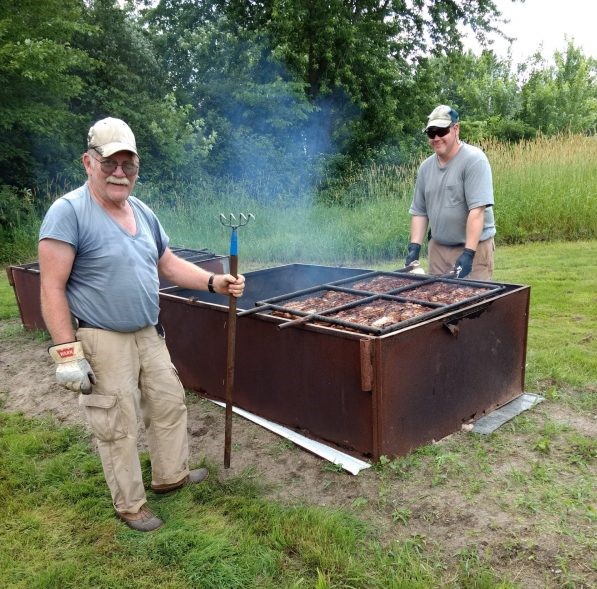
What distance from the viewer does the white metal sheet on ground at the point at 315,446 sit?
3280 millimetres

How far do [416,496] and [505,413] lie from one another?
1150 millimetres

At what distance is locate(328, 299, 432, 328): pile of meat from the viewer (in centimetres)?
340

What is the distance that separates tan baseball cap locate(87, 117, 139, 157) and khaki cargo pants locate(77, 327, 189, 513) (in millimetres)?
803

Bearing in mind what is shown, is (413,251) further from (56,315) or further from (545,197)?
(545,197)

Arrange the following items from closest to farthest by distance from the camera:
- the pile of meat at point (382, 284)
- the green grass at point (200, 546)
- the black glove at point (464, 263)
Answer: the green grass at point (200, 546), the black glove at point (464, 263), the pile of meat at point (382, 284)

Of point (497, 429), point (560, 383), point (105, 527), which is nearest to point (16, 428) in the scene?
point (105, 527)

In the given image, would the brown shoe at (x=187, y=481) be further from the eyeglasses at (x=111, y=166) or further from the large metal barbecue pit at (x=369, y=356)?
the eyeglasses at (x=111, y=166)

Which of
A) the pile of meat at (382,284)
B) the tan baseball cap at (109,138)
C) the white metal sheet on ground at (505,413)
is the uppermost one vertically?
the tan baseball cap at (109,138)

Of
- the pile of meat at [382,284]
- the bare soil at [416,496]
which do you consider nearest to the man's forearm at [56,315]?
the bare soil at [416,496]

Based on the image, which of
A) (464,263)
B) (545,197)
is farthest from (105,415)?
(545,197)

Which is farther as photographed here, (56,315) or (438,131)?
(438,131)

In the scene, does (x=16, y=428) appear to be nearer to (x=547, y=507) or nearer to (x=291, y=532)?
(x=291, y=532)

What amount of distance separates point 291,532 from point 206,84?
13.8 m

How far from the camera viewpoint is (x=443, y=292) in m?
4.02
